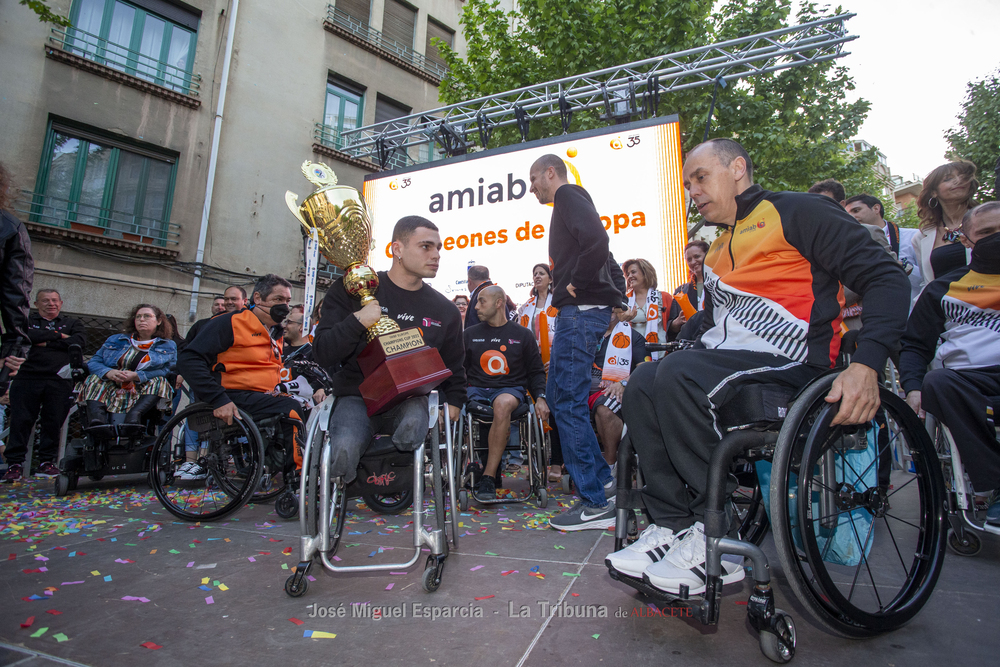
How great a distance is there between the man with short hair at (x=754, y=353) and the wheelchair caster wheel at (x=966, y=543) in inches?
60.2

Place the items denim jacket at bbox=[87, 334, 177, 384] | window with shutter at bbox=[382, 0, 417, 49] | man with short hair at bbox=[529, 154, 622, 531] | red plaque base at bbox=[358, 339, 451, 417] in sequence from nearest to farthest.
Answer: red plaque base at bbox=[358, 339, 451, 417]
man with short hair at bbox=[529, 154, 622, 531]
denim jacket at bbox=[87, 334, 177, 384]
window with shutter at bbox=[382, 0, 417, 49]

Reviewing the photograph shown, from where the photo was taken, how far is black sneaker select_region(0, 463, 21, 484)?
475 cm

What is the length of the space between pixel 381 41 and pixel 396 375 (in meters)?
15.7

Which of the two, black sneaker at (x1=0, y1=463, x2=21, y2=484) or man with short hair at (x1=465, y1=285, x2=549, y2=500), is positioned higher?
man with short hair at (x1=465, y1=285, x2=549, y2=500)

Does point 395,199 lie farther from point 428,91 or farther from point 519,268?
point 428,91

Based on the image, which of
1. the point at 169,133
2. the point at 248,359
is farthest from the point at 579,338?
the point at 169,133

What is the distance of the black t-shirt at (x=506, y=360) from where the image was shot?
4254 mm

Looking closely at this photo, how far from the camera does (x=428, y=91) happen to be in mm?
16188

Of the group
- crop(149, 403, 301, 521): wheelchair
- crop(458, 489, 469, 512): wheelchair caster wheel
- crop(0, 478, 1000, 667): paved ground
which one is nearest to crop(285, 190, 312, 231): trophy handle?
crop(149, 403, 301, 521): wheelchair

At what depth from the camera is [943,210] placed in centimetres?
337

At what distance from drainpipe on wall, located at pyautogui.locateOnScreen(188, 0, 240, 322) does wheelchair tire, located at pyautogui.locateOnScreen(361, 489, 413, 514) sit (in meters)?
9.80

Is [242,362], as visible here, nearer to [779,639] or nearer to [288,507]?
[288,507]

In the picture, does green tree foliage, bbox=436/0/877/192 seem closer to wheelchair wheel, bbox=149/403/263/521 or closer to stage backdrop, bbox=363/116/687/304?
stage backdrop, bbox=363/116/687/304

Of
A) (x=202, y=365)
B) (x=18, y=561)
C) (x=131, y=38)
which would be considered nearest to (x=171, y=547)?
(x=18, y=561)
